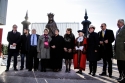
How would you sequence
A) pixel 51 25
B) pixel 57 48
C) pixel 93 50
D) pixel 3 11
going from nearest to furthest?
pixel 3 11 < pixel 93 50 < pixel 57 48 < pixel 51 25

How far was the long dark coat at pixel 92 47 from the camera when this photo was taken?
15.8 feet

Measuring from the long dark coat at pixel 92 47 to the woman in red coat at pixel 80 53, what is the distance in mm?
215

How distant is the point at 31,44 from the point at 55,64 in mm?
1312

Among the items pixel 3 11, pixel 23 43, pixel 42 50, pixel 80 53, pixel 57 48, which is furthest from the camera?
pixel 23 43

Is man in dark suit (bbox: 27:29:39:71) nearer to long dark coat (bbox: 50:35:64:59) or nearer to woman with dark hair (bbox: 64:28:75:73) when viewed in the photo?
long dark coat (bbox: 50:35:64:59)

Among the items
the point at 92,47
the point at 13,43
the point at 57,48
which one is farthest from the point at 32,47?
the point at 92,47

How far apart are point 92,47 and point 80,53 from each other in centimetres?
56

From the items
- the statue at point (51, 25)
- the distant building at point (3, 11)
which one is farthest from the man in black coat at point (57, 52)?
the distant building at point (3, 11)

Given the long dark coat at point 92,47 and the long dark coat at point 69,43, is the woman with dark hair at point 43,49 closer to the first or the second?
the long dark coat at point 69,43

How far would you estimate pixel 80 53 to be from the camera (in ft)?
17.1

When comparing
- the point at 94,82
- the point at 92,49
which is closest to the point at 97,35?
the point at 92,49

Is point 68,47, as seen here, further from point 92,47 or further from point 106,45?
point 106,45

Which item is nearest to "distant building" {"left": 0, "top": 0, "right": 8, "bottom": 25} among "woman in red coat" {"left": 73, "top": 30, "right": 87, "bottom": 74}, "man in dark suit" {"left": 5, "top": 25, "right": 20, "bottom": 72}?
"man in dark suit" {"left": 5, "top": 25, "right": 20, "bottom": 72}

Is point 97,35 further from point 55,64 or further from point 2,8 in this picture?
point 2,8
